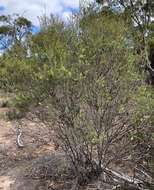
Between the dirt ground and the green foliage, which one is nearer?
the green foliage

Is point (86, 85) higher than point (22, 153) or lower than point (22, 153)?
higher

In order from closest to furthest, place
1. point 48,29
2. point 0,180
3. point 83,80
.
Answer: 1. point 83,80
2. point 48,29
3. point 0,180

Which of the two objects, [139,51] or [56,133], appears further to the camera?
[139,51]

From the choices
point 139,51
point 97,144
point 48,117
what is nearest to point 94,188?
point 97,144

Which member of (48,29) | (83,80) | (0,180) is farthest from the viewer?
(0,180)

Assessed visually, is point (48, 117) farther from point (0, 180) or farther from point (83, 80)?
point (0, 180)

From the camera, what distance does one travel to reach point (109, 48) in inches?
308

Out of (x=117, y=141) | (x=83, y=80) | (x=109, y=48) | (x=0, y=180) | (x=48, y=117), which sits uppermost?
(x=109, y=48)

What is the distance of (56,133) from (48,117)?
0.36 m

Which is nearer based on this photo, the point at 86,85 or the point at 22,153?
the point at 86,85

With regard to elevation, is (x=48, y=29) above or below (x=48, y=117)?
above

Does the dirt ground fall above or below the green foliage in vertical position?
below

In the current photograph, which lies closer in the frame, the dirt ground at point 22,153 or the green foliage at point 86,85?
the green foliage at point 86,85

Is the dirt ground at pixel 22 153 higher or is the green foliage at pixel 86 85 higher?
the green foliage at pixel 86 85
